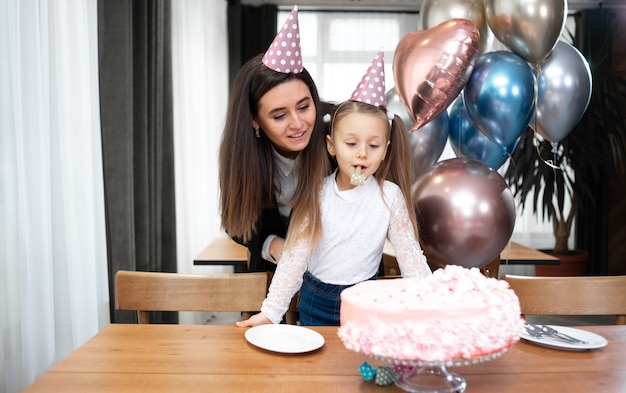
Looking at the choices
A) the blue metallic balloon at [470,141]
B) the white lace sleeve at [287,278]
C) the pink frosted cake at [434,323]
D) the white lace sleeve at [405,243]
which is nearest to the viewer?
the pink frosted cake at [434,323]

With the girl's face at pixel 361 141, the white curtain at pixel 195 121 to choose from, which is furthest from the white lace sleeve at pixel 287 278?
the white curtain at pixel 195 121

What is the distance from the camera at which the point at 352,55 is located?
617cm

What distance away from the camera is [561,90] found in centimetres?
210

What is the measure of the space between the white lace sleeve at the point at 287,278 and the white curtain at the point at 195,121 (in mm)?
2168

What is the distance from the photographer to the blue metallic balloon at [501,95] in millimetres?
1980

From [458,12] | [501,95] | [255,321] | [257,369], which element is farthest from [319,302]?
[458,12]

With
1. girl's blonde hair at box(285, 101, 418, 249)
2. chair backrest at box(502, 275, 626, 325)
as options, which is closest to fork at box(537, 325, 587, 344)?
chair backrest at box(502, 275, 626, 325)

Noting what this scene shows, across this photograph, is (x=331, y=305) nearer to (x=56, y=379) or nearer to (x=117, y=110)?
(x=56, y=379)

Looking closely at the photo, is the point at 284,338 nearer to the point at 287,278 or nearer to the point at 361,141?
the point at 287,278

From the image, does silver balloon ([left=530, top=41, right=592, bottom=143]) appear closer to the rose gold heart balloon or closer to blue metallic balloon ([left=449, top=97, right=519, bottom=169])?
blue metallic balloon ([left=449, top=97, right=519, bottom=169])

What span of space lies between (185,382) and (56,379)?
23 cm

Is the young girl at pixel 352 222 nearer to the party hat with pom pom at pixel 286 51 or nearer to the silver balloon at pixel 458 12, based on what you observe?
the party hat with pom pom at pixel 286 51

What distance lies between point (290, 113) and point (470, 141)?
989 millimetres

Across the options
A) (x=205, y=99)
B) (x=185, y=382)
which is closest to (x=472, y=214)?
(x=185, y=382)
